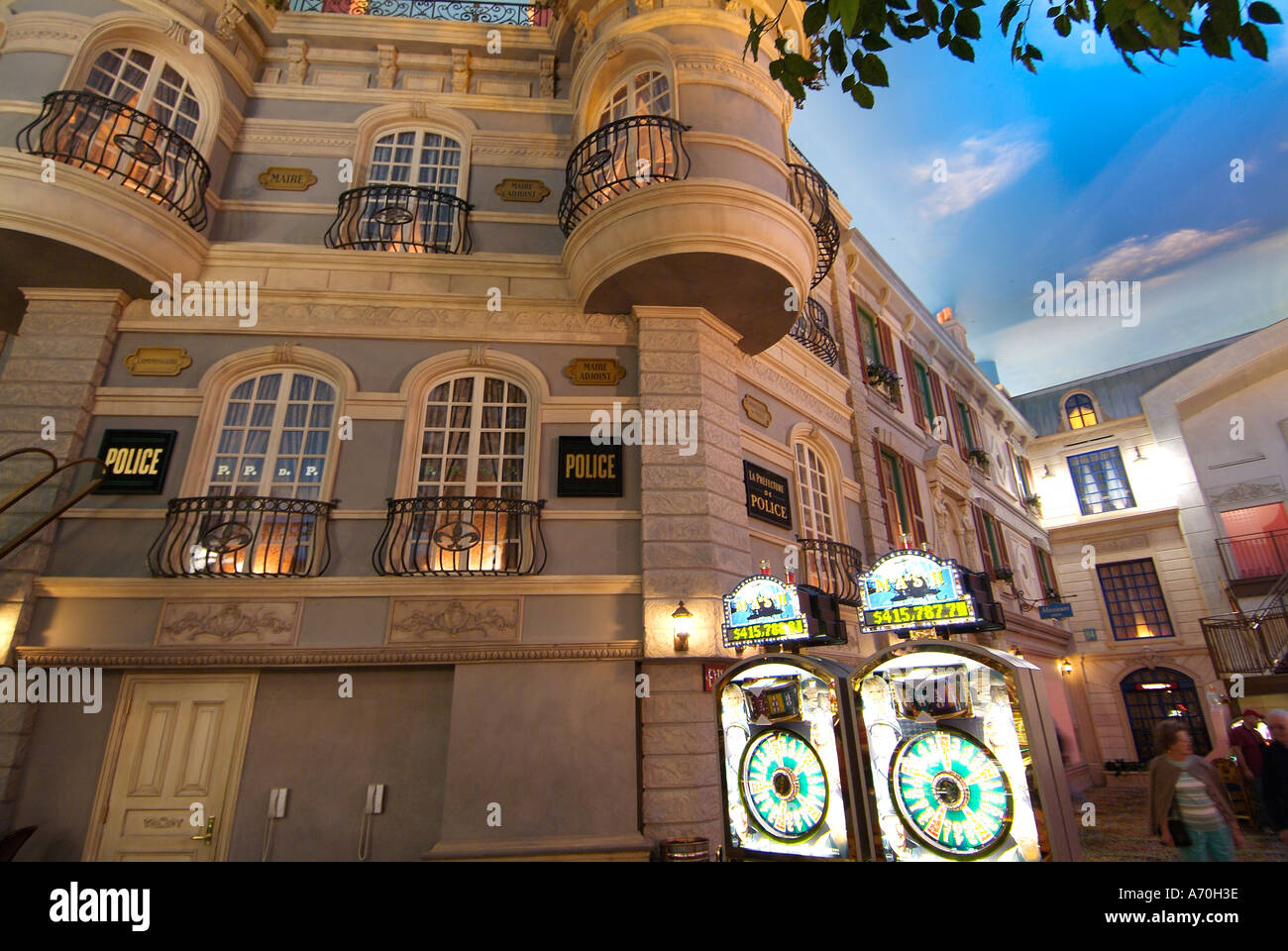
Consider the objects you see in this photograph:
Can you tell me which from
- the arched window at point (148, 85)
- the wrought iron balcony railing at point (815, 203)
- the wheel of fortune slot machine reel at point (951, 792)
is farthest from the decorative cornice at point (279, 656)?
the arched window at point (148, 85)

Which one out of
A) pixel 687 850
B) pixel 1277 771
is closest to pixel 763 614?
pixel 687 850

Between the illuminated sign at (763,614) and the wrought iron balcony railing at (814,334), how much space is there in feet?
20.5

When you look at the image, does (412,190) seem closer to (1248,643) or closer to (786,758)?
(786,758)

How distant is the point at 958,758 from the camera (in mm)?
3562

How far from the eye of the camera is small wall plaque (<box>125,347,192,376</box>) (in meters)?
8.23

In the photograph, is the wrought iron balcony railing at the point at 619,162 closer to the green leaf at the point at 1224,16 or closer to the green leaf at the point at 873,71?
the green leaf at the point at 873,71

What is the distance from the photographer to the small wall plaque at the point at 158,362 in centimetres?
823

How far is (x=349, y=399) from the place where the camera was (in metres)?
8.20

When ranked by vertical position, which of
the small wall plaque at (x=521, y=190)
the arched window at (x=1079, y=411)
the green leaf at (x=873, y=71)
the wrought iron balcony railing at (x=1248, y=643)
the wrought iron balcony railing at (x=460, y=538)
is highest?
the arched window at (x=1079, y=411)

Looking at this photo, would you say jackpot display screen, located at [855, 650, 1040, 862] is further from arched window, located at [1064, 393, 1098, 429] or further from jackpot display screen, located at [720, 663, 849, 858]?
arched window, located at [1064, 393, 1098, 429]

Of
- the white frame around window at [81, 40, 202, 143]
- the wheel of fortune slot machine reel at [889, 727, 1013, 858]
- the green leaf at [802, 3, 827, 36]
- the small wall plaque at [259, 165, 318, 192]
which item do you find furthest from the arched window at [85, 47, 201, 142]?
the wheel of fortune slot machine reel at [889, 727, 1013, 858]

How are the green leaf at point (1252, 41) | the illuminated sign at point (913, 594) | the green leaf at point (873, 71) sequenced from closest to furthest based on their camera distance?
the green leaf at point (1252, 41)
the green leaf at point (873, 71)
the illuminated sign at point (913, 594)

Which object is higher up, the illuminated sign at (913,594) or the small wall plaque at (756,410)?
the small wall plaque at (756,410)
